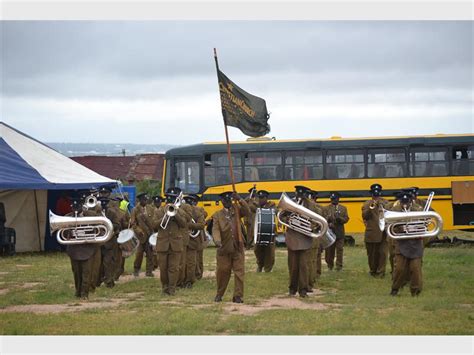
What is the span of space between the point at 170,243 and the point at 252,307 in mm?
2376

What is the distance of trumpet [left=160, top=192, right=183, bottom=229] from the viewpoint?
15.5 metres

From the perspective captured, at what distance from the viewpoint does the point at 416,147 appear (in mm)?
27047

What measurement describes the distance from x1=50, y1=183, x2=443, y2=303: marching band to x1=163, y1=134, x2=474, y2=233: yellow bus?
886cm

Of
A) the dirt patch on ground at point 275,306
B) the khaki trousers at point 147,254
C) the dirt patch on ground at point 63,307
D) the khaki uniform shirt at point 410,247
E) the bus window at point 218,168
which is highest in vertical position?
the bus window at point 218,168

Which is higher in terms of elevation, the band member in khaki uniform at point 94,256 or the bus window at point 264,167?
the bus window at point 264,167

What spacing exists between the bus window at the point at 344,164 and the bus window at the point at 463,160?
2731 millimetres

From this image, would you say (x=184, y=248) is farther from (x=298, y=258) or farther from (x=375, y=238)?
(x=375, y=238)

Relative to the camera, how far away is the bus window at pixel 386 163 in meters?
27.1

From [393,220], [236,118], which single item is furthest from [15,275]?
[393,220]

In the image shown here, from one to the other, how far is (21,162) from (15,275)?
6.07m

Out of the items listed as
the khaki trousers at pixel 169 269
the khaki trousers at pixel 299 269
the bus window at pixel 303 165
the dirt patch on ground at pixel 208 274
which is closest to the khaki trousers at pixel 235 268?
the khaki trousers at pixel 299 269

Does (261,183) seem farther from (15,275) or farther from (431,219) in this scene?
(431,219)

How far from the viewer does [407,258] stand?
1504cm

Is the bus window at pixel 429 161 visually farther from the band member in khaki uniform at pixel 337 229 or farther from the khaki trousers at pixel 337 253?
the khaki trousers at pixel 337 253
